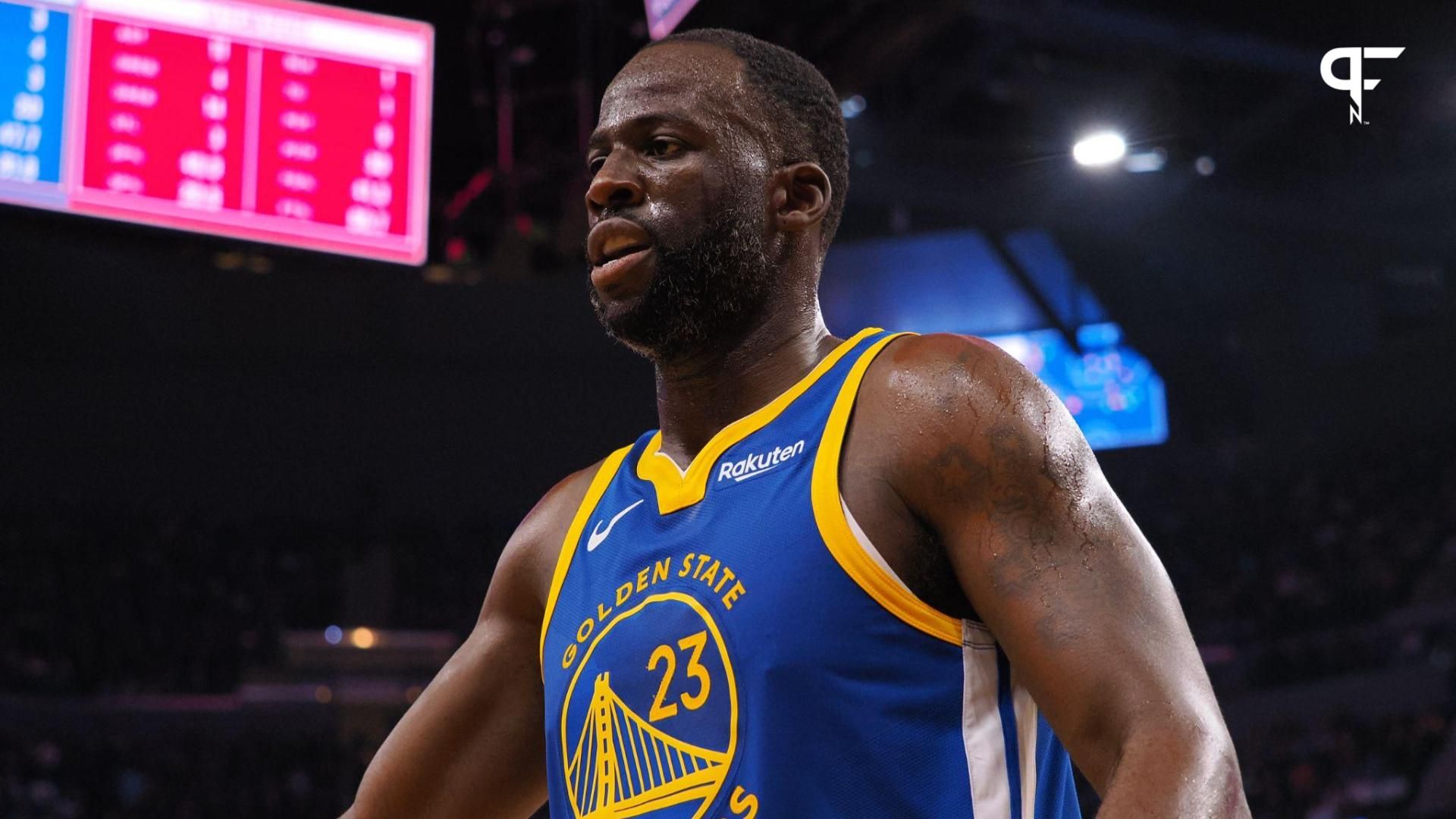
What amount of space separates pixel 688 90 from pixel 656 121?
0.05m

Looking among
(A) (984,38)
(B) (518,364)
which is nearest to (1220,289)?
(A) (984,38)

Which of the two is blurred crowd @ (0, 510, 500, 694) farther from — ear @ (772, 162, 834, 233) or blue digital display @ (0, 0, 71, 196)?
ear @ (772, 162, 834, 233)

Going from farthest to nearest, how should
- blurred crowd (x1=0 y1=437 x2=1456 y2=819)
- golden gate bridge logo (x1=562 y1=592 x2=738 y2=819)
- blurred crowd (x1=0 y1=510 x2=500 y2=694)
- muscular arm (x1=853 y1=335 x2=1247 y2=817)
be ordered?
blurred crowd (x1=0 y1=510 x2=500 y2=694) → blurred crowd (x1=0 y1=437 x2=1456 y2=819) → golden gate bridge logo (x1=562 y1=592 x2=738 y2=819) → muscular arm (x1=853 y1=335 x2=1247 y2=817)

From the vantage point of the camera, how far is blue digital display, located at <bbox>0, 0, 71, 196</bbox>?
212 inches

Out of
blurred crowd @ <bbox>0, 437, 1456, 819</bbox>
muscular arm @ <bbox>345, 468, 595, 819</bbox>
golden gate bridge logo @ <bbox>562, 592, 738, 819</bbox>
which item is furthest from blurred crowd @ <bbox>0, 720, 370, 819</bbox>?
golden gate bridge logo @ <bbox>562, 592, 738, 819</bbox>

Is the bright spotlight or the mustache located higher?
the bright spotlight

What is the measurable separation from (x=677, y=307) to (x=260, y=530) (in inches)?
583

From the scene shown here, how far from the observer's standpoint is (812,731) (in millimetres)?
1456

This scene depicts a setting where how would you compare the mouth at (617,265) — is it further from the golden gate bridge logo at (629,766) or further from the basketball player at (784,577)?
the golden gate bridge logo at (629,766)

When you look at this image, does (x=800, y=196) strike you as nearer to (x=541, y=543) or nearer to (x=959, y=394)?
(x=959, y=394)

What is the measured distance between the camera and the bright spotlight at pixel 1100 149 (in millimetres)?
9328

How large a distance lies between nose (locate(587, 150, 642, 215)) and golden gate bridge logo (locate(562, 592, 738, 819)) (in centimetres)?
46

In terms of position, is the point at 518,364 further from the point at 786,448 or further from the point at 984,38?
the point at 786,448
